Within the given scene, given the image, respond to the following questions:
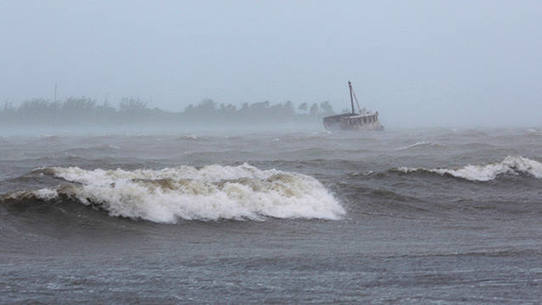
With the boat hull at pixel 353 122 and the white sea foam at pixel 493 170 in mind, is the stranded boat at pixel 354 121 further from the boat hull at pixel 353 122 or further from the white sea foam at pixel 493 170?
the white sea foam at pixel 493 170

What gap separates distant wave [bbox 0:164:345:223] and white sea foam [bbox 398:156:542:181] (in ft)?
20.7

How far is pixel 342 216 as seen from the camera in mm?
13422

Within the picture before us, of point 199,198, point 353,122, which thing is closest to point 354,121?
point 353,122

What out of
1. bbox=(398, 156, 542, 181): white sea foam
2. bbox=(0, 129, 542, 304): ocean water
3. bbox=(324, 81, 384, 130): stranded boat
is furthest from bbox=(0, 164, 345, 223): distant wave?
bbox=(324, 81, 384, 130): stranded boat

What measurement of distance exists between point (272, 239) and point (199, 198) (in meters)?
3.27

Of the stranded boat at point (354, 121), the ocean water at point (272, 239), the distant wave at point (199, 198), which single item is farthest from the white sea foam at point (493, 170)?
the stranded boat at point (354, 121)

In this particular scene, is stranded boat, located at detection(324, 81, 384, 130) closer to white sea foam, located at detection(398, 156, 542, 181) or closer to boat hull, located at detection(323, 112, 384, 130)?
boat hull, located at detection(323, 112, 384, 130)

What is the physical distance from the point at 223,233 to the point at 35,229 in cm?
Result: 322

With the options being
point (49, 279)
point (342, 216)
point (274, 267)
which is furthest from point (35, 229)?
point (342, 216)

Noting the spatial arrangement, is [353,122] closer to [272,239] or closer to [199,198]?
[199,198]

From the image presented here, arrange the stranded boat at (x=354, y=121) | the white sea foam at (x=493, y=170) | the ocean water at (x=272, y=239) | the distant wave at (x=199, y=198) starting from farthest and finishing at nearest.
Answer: the stranded boat at (x=354, y=121)
the white sea foam at (x=493, y=170)
the distant wave at (x=199, y=198)
the ocean water at (x=272, y=239)

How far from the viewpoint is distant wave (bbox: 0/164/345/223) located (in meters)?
12.1

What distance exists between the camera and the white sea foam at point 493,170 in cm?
2030

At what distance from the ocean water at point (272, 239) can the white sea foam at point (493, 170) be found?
226 mm
